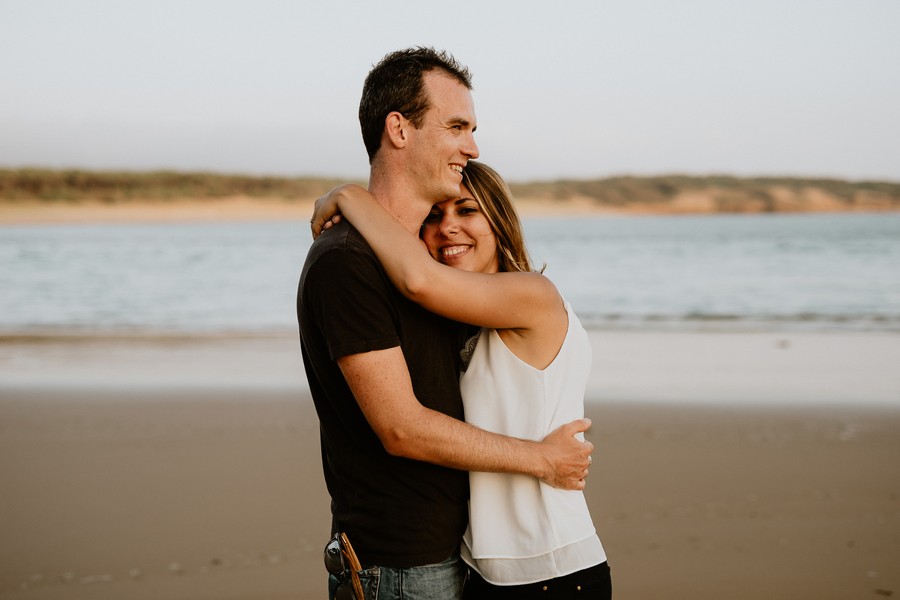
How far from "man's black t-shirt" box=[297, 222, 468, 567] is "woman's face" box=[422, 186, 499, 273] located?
1.53ft

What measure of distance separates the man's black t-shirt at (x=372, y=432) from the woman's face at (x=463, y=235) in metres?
0.47

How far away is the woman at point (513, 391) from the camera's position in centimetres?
225

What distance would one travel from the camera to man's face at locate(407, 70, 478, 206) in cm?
243

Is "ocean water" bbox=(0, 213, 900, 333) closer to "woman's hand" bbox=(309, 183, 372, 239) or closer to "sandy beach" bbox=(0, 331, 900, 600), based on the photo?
"sandy beach" bbox=(0, 331, 900, 600)

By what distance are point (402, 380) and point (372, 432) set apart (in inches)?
9.3

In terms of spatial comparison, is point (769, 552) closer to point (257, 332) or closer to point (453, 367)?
point (453, 367)

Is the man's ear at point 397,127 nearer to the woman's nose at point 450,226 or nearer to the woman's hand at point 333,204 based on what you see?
the woman's hand at point 333,204

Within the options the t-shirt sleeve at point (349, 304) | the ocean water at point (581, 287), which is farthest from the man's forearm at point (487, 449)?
the ocean water at point (581, 287)

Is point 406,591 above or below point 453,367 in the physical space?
below

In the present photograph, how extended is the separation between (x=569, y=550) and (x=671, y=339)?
44.0 feet

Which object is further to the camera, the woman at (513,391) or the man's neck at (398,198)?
the man's neck at (398,198)

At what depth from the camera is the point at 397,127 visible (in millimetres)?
2430

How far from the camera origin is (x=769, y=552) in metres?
5.46

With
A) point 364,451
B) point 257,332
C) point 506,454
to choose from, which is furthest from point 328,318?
point 257,332
